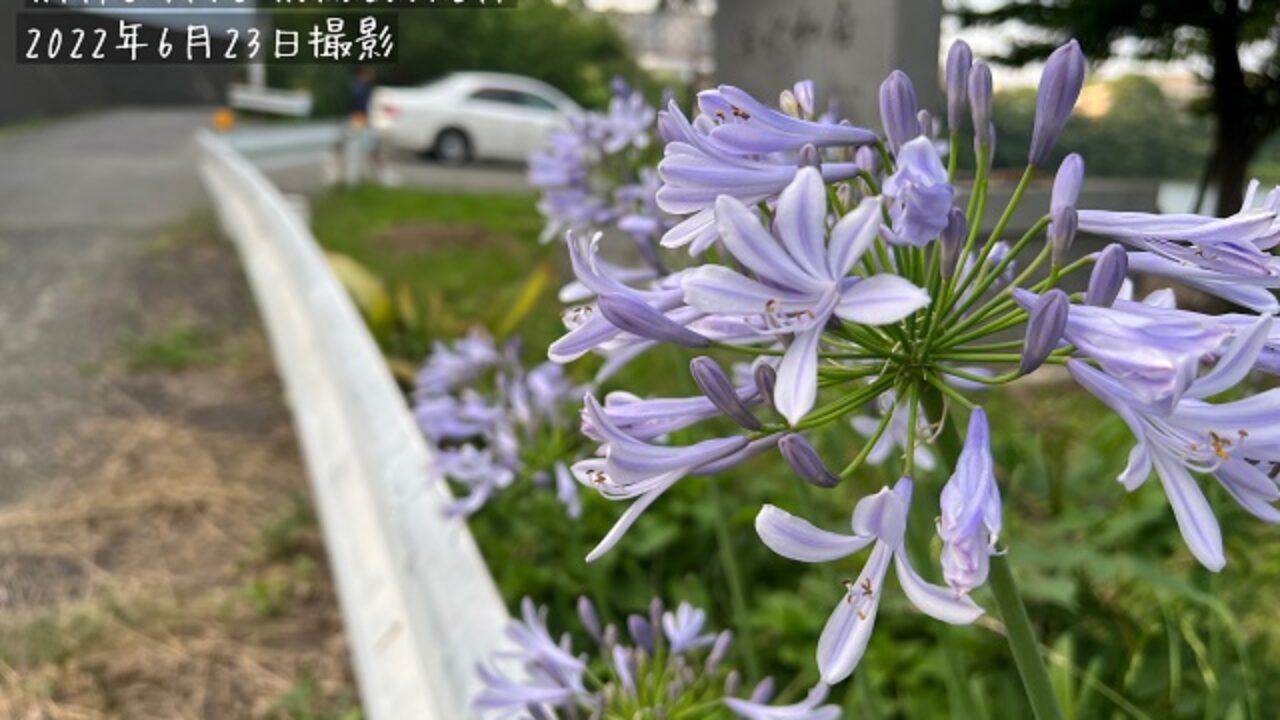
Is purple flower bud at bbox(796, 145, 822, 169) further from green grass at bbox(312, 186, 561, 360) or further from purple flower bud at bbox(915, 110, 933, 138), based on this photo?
green grass at bbox(312, 186, 561, 360)

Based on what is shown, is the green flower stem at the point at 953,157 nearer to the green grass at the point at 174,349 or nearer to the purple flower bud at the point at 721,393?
the purple flower bud at the point at 721,393

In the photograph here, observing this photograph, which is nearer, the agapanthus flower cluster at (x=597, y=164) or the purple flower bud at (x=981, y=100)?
the purple flower bud at (x=981, y=100)

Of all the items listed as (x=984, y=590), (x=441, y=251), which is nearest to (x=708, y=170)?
(x=984, y=590)

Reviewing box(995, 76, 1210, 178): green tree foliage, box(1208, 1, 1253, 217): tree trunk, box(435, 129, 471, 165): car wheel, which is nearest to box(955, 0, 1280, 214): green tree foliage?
box(1208, 1, 1253, 217): tree trunk

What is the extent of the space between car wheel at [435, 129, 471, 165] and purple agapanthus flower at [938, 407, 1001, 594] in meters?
18.0

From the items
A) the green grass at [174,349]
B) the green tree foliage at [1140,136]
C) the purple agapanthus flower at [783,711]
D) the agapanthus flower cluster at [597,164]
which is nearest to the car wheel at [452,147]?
the green grass at [174,349]

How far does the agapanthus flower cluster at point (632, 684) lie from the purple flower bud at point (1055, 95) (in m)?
0.70

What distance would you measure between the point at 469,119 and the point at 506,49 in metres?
11.8

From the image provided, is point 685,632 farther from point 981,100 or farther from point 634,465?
point 981,100

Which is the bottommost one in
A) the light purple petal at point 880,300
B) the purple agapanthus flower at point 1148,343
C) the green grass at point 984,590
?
the green grass at point 984,590

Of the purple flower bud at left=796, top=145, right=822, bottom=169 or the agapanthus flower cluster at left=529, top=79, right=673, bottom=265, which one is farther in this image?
the agapanthus flower cluster at left=529, top=79, right=673, bottom=265

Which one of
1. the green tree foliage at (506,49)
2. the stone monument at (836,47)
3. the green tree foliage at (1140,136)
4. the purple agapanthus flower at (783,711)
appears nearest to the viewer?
the purple agapanthus flower at (783,711)

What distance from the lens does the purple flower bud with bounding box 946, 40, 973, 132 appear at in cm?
86

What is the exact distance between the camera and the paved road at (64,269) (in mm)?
4547
